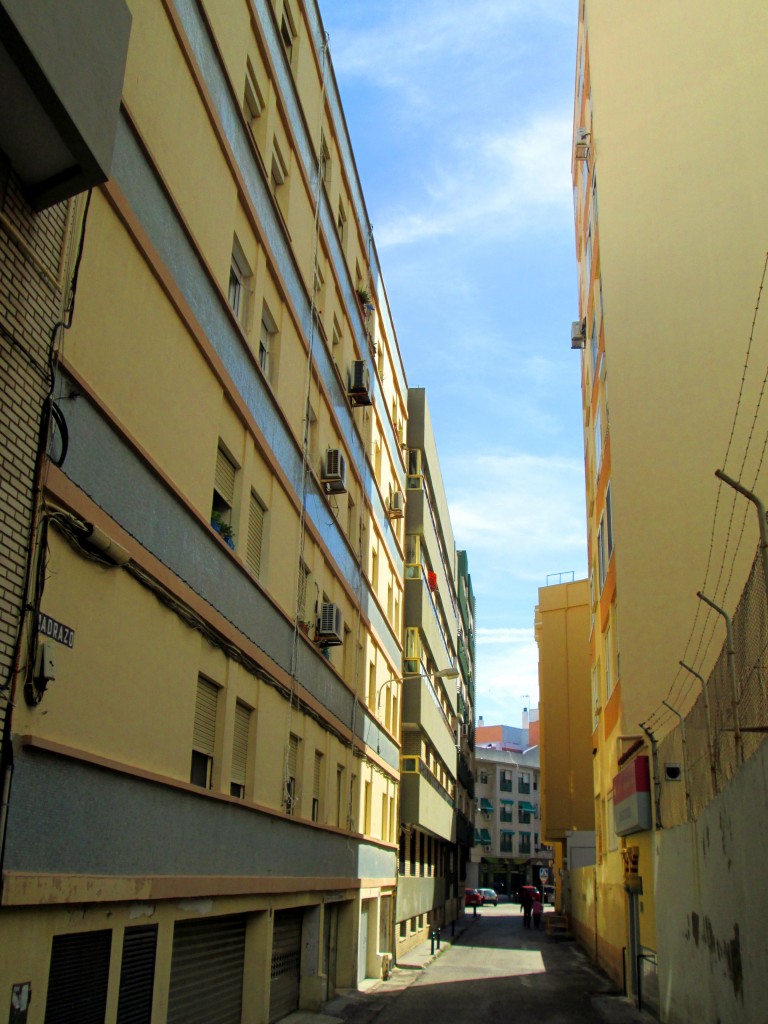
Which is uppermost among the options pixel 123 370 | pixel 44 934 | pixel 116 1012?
pixel 123 370

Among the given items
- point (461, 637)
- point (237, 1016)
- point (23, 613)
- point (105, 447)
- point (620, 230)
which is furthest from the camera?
point (461, 637)

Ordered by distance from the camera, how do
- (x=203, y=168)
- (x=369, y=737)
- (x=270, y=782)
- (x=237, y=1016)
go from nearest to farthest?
(x=203, y=168) → (x=237, y=1016) → (x=270, y=782) → (x=369, y=737)

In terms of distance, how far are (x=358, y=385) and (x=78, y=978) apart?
48.1 feet

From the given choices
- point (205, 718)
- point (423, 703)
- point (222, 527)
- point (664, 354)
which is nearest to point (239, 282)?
point (222, 527)

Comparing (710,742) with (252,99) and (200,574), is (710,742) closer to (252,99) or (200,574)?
(200,574)

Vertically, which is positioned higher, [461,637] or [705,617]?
[461,637]

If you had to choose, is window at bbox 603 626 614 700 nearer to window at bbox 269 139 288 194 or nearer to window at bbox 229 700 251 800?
window at bbox 229 700 251 800

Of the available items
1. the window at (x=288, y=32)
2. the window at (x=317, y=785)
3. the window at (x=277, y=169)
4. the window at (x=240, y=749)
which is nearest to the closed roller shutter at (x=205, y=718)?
the window at (x=240, y=749)

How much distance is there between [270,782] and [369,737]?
30.4 ft

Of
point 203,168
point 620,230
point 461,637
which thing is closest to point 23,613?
point 203,168

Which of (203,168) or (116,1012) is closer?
(116,1012)

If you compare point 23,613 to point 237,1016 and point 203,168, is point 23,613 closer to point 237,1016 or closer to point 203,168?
point 203,168

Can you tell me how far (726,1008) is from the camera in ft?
32.9

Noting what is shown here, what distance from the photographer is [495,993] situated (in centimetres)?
2111
